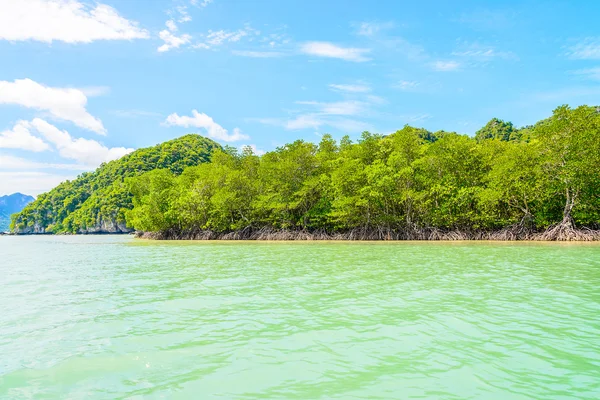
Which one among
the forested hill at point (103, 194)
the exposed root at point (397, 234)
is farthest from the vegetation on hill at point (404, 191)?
the forested hill at point (103, 194)

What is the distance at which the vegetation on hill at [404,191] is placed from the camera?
23.2 m

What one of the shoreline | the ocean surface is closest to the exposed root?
the shoreline

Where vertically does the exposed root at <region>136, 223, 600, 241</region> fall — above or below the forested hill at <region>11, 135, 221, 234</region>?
below

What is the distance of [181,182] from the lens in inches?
1574

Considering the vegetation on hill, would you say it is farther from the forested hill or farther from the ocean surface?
the forested hill

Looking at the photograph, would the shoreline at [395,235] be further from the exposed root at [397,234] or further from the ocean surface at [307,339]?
the ocean surface at [307,339]

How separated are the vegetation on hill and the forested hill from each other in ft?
97.6

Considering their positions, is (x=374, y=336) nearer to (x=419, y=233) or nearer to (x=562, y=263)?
(x=562, y=263)

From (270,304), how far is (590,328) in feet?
14.5

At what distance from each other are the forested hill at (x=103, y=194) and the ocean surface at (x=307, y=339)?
2294 inches

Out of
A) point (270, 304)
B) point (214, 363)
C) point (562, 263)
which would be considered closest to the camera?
point (214, 363)

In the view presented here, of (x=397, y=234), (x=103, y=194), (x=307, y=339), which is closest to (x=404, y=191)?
(x=397, y=234)

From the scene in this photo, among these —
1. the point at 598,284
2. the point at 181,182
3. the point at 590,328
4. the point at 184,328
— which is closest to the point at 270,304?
the point at 184,328

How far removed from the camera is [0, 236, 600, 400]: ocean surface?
326cm
